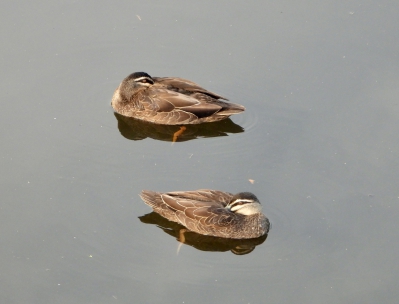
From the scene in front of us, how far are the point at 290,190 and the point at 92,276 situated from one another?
3202mm

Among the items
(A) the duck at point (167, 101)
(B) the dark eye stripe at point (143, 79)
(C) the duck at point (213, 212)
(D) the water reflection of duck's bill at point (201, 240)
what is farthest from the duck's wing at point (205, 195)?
(B) the dark eye stripe at point (143, 79)

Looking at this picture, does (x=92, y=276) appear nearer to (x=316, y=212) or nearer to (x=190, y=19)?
(x=316, y=212)

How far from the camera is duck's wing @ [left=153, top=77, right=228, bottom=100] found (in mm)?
12531

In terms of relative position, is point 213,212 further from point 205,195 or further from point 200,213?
point 205,195

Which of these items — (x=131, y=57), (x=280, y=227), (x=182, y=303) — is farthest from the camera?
(x=131, y=57)

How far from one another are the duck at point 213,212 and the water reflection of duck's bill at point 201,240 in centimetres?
6

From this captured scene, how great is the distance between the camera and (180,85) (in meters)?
12.7

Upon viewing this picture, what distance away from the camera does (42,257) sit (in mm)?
9617

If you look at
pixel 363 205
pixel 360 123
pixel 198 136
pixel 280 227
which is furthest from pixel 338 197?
pixel 198 136

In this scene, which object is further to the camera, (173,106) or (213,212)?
(173,106)

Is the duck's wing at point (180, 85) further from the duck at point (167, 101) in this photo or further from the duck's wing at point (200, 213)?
the duck's wing at point (200, 213)

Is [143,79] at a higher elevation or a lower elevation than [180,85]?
higher

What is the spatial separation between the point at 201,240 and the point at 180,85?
3448 mm

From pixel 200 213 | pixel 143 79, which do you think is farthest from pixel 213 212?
pixel 143 79
